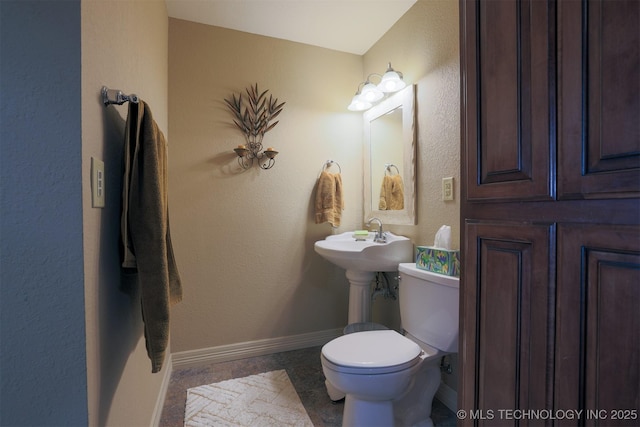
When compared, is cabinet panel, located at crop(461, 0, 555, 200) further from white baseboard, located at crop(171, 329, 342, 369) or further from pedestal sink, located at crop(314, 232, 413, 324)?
white baseboard, located at crop(171, 329, 342, 369)

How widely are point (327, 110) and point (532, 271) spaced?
1942mm

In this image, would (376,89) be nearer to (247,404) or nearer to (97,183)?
(97,183)

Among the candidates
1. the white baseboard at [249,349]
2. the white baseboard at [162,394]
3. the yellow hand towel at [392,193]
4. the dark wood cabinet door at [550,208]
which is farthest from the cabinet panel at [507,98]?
the white baseboard at [249,349]

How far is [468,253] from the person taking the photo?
754 mm

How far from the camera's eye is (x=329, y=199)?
2.15 meters

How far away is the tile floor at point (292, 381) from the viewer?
4.87ft

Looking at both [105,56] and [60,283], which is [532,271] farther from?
[105,56]

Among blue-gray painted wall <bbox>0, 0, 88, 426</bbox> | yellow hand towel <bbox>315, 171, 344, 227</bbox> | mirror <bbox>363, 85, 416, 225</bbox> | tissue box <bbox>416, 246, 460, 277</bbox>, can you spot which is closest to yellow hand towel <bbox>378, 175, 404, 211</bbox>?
mirror <bbox>363, 85, 416, 225</bbox>

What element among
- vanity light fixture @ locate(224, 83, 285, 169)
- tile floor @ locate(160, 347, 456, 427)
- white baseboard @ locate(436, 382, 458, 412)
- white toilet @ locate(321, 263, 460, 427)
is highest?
vanity light fixture @ locate(224, 83, 285, 169)

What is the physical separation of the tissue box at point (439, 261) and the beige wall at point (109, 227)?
122 cm

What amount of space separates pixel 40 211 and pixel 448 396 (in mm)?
1864

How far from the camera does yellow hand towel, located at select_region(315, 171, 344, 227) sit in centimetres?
214

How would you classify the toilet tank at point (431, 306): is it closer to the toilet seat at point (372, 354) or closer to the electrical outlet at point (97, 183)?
the toilet seat at point (372, 354)

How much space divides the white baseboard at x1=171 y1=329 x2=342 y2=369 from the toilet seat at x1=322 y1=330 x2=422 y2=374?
3.04 ft
